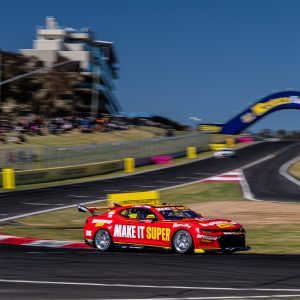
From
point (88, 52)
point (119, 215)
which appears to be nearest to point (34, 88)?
point (88, 52)

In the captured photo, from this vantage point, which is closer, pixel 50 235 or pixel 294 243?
pixel 294 243

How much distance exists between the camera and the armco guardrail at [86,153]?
38.6m

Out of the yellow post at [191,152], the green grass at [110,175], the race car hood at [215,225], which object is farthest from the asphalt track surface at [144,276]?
the yellow post at [191,152]

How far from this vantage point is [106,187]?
121ft

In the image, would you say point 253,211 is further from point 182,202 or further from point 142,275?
point 142,275

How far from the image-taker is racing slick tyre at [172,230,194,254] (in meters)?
15.4

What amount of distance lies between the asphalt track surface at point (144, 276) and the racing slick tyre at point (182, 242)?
0.48 m

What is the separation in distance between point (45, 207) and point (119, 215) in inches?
469

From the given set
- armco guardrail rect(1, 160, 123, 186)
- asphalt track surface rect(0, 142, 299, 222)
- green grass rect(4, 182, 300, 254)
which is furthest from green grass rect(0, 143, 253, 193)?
green grass rect(4, 182, 300, 254)

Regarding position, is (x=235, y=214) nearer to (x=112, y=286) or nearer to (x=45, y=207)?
(x=45, y=207)

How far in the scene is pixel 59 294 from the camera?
9023 mm

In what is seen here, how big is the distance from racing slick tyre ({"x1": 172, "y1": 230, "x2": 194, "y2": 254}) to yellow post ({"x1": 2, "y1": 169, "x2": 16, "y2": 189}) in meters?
21.9

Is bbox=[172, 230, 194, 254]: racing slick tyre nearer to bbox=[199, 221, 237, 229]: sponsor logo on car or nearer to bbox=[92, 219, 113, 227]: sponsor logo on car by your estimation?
bbox=[199, 221, 237, 229]: sponsor logo on car

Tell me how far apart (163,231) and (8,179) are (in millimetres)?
21888
